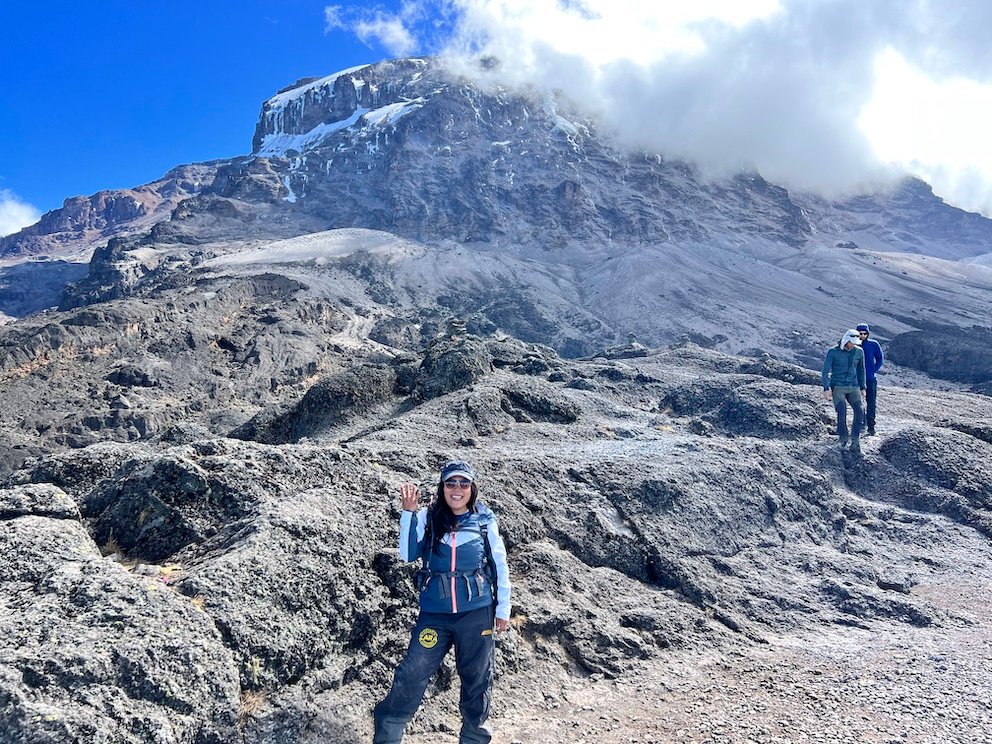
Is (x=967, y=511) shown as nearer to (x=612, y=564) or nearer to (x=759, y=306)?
(x=612, y=564)

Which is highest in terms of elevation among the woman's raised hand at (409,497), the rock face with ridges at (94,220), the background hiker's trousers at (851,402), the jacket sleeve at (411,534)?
the rock face with ridges at (94,220)

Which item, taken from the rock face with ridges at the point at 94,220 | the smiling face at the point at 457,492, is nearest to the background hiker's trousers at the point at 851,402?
the smiling face at the point at 457,492

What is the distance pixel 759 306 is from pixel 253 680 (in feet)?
199

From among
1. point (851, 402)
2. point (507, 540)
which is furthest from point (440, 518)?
point (851, 402)

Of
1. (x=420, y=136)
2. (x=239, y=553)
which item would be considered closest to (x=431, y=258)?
(x=420, y=136)

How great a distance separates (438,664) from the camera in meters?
3.71

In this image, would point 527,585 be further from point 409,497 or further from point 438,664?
point 409,497

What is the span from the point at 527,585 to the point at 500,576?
1942 millimetres

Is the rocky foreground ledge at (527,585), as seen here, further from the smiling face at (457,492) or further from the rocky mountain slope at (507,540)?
the smiling face at (457,492)

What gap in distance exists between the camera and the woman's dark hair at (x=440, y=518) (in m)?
3.81

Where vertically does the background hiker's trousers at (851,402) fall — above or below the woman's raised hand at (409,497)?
above

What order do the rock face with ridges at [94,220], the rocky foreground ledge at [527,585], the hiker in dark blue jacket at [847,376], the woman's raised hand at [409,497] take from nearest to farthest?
the rocky foreground ledge at [527,585] < the woman's raised hand at [409,497] < the hiker in dark blue jacket at [847,376] < the rock face with ridges at [94,220]

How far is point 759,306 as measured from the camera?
58406mm

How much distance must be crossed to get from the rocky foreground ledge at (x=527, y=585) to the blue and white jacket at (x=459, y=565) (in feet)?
3.71
